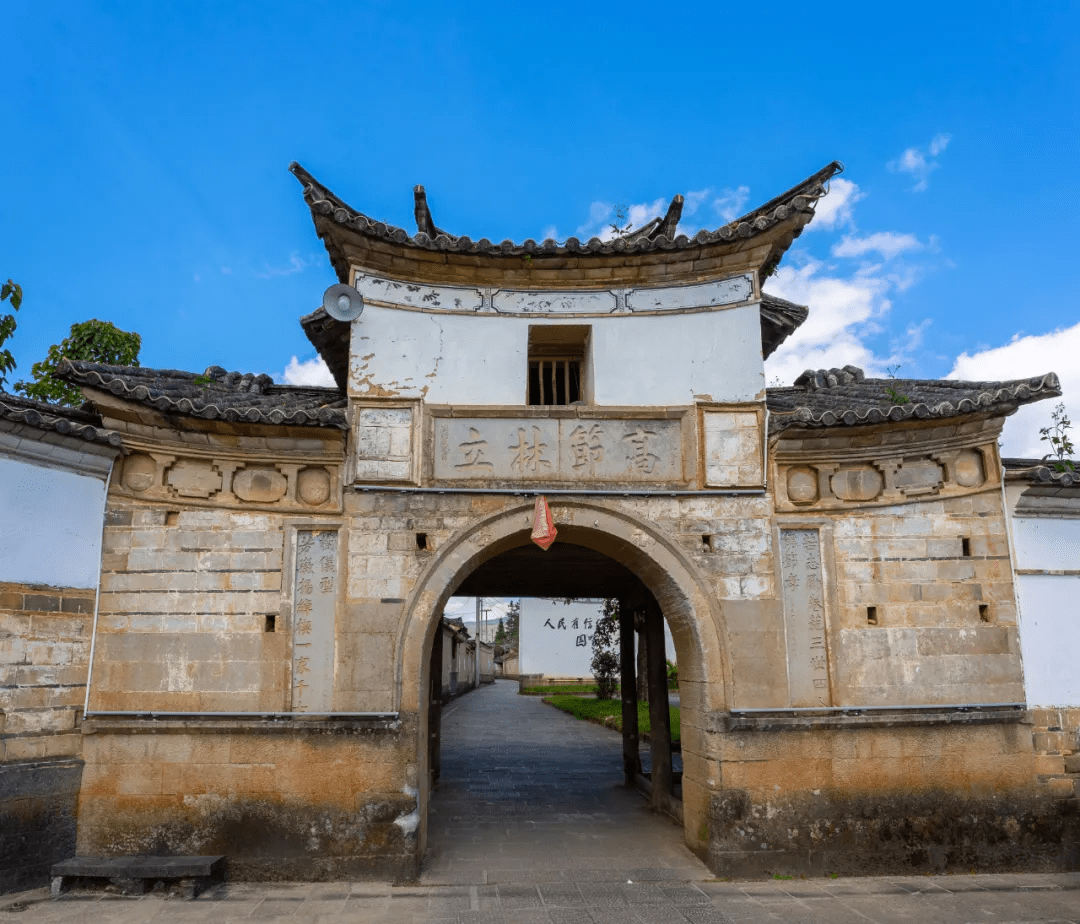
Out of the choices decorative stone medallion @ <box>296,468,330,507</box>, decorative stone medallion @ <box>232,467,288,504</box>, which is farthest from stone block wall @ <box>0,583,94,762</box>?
decorative stone medallion @ <box>296,468,330,507</box>

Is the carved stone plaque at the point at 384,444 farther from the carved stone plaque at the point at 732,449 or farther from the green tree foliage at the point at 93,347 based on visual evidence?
the green tree foliage at the point at 93,347

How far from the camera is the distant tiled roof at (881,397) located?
7.68 m

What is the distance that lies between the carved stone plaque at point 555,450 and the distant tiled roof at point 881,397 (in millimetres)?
1233

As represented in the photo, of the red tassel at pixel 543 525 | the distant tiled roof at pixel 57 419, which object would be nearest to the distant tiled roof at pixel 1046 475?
the red tassel at pixel 543 525

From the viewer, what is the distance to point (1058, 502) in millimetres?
8164

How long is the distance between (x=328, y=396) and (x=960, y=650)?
7.26m

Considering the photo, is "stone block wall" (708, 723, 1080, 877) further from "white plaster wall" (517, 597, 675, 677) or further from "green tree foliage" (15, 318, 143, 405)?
"white plaster wall" (517, 597, 675, 677)

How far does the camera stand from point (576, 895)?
23.0 ft

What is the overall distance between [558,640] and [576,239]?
3523 centimetres

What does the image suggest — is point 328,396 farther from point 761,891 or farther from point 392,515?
point 761,891

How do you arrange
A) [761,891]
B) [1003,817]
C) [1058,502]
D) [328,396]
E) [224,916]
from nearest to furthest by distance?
[224,916], [761,891], [1003,817], [1058,502], [328,396]

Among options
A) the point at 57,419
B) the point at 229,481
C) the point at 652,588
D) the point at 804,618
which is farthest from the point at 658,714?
the point at 57,419

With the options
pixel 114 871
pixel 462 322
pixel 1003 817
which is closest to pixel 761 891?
pixel 1003 817

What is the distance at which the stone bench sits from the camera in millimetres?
6703
